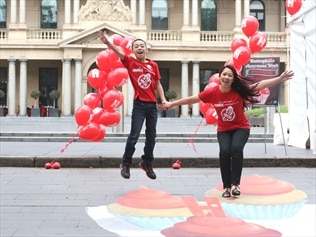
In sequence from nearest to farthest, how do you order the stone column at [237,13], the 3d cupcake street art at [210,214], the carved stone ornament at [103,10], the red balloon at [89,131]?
1. the 3d cupcake street art at [210,214]
2. the red balloon at [89,131]
3. the carved stone ornament at [103,10]
4. the stone column at [237,13]

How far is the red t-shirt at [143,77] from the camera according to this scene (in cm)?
659

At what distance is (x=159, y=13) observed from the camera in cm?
4331

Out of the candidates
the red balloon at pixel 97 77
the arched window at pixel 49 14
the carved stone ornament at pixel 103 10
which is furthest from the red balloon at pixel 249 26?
the arched window at pixel 49 14

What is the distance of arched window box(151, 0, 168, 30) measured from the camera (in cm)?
4322

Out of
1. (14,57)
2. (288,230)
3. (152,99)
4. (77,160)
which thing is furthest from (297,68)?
(14,57)

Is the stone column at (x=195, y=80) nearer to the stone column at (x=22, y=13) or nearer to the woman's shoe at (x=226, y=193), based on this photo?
the stone column at (x=22, y=13)

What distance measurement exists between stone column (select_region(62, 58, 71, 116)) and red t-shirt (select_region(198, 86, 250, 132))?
33002 millimetres

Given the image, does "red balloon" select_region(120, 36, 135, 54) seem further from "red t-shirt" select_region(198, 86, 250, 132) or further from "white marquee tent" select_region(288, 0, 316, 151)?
"white marquee tent" select_region(288, 0, 316, 151)

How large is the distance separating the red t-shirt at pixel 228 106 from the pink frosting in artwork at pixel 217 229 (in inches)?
57.8

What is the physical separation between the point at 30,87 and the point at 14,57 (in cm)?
364

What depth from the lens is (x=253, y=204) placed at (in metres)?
5.96

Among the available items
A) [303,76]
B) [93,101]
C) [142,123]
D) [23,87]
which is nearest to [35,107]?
[23,87]

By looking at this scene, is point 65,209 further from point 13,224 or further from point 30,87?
point 30,87

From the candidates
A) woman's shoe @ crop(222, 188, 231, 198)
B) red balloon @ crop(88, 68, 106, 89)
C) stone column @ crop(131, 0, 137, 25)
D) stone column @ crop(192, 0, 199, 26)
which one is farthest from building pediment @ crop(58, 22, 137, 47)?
woman's shoe @ crop(222, 188, 231, 198)
